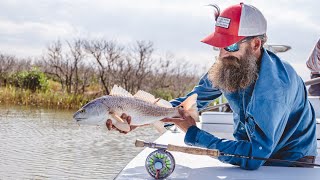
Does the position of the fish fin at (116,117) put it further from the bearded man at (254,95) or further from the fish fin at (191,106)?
the fish fin at (191,106)

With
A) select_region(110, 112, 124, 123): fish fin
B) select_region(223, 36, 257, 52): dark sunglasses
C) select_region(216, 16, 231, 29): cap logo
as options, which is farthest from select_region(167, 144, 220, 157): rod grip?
select_region(216, 16, 231, 29): cap logo

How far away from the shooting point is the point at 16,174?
24.2 feet

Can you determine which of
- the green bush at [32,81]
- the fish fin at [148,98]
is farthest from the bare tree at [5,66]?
the fish fin at [148,98]

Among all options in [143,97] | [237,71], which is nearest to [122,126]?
[143,97]

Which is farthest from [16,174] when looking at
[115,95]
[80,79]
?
[80,79]

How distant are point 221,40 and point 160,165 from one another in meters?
0.64

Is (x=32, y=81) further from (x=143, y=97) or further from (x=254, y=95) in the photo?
(x=254, y=95)

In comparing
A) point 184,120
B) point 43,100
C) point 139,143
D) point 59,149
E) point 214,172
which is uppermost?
point 184,120

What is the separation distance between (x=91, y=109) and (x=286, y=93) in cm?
92

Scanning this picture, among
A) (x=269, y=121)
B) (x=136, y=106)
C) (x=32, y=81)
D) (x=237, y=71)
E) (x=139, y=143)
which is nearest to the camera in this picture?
(x=269, y=121)

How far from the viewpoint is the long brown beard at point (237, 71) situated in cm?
271

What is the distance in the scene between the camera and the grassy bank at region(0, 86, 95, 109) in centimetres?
1825

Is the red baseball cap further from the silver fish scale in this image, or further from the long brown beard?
the silver fish scale

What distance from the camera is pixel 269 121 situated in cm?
260
